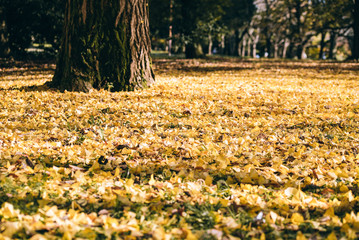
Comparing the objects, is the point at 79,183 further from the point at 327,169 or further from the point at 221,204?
the point at 327,169

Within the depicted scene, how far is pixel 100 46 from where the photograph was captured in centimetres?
714

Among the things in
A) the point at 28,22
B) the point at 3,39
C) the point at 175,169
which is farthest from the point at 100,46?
the point at 28,22

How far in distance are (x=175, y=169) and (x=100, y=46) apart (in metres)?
4.66

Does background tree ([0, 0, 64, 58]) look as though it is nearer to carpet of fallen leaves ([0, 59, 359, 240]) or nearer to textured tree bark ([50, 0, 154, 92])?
textured tree bark ([50, 0, 154, 92])

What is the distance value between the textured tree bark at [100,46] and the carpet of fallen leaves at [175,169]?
854 mm

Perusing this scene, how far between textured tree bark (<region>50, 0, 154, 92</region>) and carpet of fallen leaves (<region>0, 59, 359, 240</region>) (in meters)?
0.85

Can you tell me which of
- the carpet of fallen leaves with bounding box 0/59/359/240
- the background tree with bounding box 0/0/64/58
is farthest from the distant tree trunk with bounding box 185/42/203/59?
the carpet of fallen leaves with bounding box 0/59/359/240

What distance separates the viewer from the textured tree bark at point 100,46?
23.1 ft

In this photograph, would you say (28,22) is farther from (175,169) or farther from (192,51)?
(175,169)

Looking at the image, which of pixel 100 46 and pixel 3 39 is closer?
pixel 100 46

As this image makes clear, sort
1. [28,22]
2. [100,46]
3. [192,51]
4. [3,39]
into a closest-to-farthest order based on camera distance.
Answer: [100,46]
[3,39]
[28,22]
[192,51]

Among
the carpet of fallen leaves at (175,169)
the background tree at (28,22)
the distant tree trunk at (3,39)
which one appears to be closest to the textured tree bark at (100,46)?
the carpet of fallen leaves at (175,169)

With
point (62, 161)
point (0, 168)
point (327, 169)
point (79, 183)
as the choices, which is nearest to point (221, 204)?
point (79, 183)

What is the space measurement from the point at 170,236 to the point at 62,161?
172cm
